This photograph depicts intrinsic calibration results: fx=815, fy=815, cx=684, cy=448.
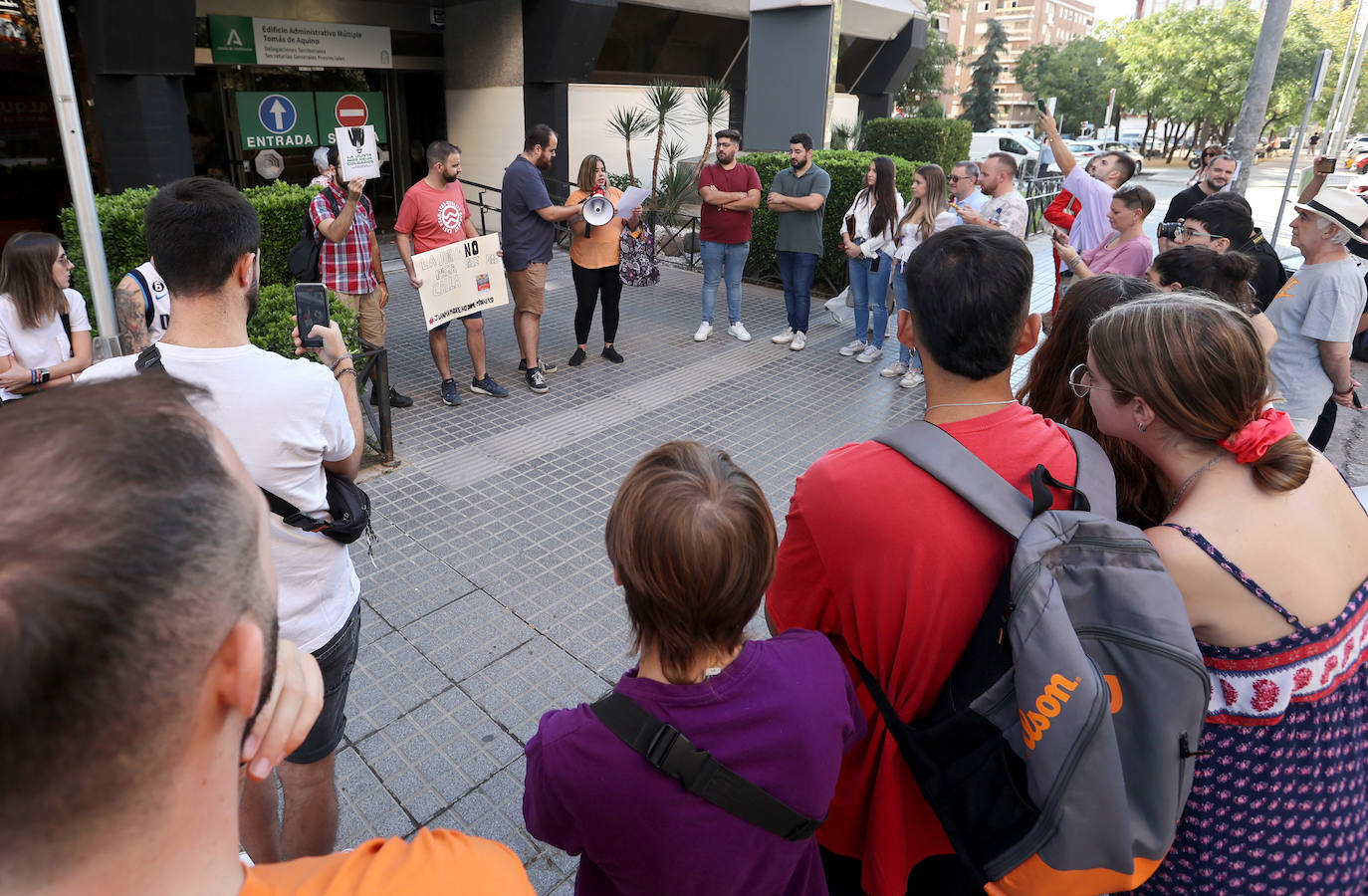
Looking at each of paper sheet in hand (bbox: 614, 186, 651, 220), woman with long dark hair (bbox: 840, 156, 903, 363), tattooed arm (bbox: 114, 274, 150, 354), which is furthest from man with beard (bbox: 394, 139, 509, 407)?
woman with long dark hair (bbox: 840, 156, 903, 363)

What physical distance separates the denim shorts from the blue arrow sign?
467 inches

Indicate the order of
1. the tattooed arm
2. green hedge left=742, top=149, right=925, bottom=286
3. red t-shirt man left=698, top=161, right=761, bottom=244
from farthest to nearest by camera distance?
green hedge left=742, top=149, right=925, bottom=286 < red t-shirt man left=698, top=161, right=761, bottom=244 < the tattooed arm

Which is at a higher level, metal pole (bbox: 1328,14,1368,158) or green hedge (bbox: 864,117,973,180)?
metal pole (bbox: 1328,14,1368,158)

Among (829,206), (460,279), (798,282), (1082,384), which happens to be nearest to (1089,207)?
(798,282)

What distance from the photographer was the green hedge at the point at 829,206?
9883mm

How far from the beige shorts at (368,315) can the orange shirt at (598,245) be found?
5.69ft

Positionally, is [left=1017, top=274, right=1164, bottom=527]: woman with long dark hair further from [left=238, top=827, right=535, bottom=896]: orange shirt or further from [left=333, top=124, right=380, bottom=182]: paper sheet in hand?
[left=333, top=124, right=380, bottom=182]: paper sheet in hand

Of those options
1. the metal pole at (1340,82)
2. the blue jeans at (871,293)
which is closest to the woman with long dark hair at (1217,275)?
the blue jeans at (871,293)

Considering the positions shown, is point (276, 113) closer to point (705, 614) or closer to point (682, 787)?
point (705, 614)

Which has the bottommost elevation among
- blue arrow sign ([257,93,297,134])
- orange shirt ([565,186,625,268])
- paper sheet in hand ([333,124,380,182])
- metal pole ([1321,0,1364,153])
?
orange shirt ([565,186,625,268])

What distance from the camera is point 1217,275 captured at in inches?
129

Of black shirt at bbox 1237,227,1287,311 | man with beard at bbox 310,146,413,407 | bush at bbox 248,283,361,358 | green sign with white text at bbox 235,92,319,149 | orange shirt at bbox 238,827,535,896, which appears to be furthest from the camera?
green sign with white text at bbox 235,92,319,149

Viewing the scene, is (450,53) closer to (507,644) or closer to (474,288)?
(474,288)

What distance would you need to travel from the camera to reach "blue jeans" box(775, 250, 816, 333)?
25.9 feet
